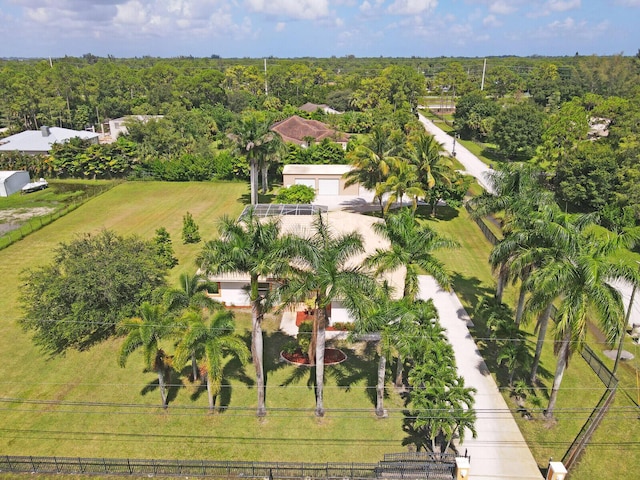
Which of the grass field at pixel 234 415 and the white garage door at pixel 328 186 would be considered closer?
the grass field at pixel 234 415

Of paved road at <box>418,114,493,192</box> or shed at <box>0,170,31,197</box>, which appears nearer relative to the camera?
shed at <box>0,170,31,197</box>

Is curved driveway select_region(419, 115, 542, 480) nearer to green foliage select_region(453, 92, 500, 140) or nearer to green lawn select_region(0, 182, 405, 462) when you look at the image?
green lawn select_region(0, 182, 405, 462)

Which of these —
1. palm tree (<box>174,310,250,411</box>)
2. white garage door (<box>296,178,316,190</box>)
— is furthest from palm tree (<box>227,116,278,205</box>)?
palm tree (<box>174,310,250,411</box>)

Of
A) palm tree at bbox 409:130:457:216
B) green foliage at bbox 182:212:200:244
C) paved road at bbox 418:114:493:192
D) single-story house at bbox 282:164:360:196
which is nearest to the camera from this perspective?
green foliage at bbox 182:212:200:244

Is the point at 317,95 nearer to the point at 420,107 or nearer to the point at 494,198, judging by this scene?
the point at 420,107

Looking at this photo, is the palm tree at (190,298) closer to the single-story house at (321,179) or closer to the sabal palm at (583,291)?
the sabal palm at (583,291)

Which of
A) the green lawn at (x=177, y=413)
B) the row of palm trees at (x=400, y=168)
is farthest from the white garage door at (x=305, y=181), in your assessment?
the green lawn at (x=177, y=413)

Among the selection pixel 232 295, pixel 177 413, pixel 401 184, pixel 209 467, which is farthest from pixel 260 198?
pixel 209 467
